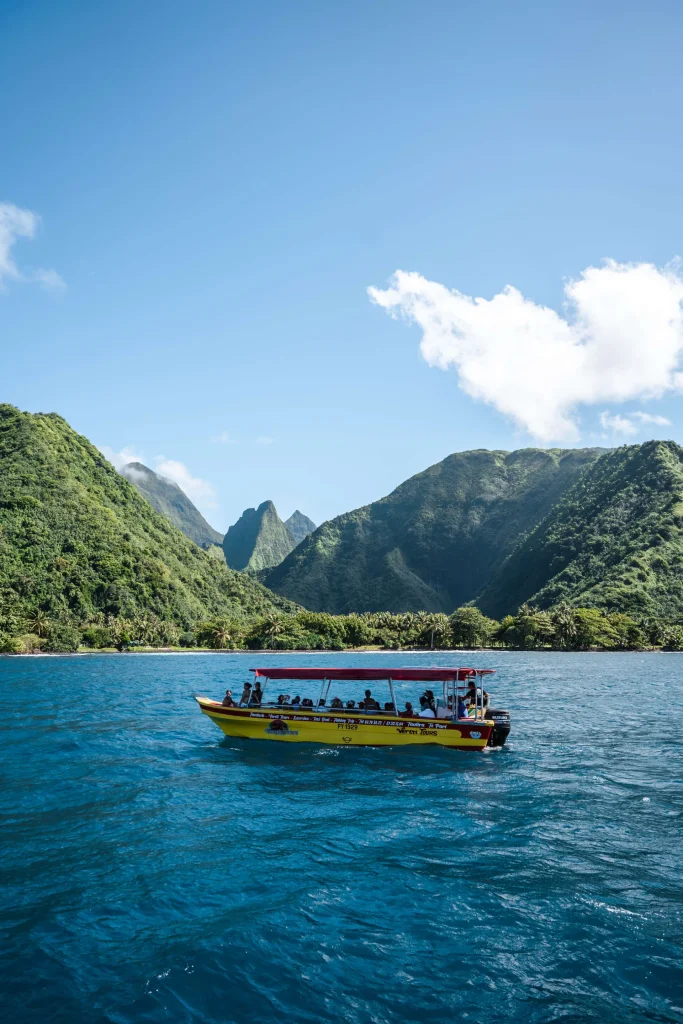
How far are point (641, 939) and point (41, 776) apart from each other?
73.9 feet

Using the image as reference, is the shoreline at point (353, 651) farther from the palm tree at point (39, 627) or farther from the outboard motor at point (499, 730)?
the outboard motor at point (499, 730)

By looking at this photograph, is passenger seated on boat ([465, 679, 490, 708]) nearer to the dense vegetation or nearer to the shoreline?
the shoreline

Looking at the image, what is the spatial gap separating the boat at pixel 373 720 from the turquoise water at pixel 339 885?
97 centimetres

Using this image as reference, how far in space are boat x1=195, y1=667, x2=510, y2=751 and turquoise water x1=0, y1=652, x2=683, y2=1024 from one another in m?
0.97

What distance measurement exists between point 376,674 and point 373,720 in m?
2.28

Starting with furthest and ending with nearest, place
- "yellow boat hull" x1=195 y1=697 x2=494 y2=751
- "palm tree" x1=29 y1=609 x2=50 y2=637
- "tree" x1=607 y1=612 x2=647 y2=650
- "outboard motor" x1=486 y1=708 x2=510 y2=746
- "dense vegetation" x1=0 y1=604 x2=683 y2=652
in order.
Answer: "tree" x1=607 y1=612 x2=647 y2=650, "dense vegetation" x1=0 y1=604 x2=683 y2=652, "palm tree" x1=29 y1=609 x2=50 y2=637, "outboard motor" x1=486 y1=708 x2=510 y2=746, "yellow boat hull" x1=195 y1=697 x2=494 y2=751

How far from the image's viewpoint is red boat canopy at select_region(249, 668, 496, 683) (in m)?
32.8

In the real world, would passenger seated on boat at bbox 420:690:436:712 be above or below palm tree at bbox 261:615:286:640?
above

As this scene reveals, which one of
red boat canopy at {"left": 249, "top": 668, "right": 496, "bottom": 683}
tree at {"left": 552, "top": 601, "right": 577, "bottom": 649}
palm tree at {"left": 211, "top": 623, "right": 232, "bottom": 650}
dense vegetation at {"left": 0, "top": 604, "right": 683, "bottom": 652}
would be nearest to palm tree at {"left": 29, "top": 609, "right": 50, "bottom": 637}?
dense vegetation at {"left": 0, "top": 604, "right": 683, "bottom": 652}

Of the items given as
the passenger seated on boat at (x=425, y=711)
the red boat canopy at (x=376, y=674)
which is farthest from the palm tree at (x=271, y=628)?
the passenger seated on boat at (x=425, y=711)

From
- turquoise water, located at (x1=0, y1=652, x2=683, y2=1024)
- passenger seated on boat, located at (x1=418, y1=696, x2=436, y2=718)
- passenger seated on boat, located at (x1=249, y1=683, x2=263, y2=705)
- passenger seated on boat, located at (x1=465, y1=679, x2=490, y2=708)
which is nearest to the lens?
turquoise water, located at (x1=0, y1=652, x2=683, y2=1024)

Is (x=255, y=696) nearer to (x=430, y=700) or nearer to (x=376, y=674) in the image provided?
(x=376, y=674)

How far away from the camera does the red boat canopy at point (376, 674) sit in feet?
108

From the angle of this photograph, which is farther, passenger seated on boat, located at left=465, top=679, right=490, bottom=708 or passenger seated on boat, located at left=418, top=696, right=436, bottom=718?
passenger seated on boat, located at left=465, top=679, right=490, bottom=708
